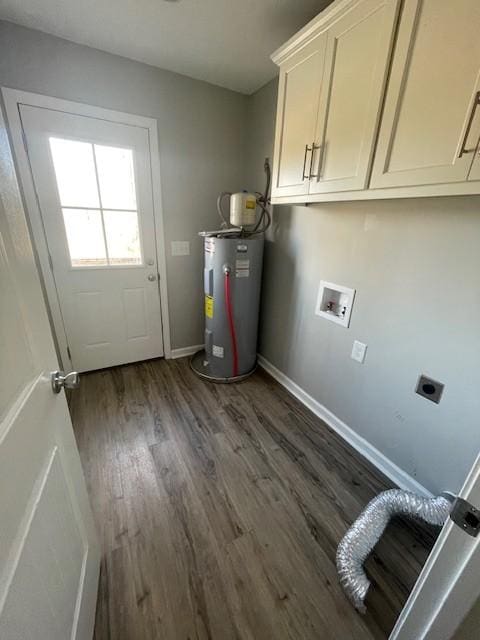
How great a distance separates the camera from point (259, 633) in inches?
35.9

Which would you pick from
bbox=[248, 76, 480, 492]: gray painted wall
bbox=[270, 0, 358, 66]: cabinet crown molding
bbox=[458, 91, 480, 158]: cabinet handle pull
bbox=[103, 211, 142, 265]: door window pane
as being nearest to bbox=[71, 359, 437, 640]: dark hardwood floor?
bbox=[248, 76, 480, 492]: gray painted wall

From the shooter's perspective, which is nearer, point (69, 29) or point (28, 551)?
point (28, 551)

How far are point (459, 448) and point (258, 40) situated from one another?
2.49 m

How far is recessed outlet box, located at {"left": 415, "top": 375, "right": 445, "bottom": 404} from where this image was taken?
1.25 m

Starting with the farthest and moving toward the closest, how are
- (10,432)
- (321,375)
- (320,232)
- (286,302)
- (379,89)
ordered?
(286,302), (321,375), (320,232), (379,89), (10,432)

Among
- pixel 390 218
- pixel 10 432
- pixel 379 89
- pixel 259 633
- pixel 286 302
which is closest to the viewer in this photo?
pixel 10 432

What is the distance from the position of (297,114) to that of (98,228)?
161 centimetres

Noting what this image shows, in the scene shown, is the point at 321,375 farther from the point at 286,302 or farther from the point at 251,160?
the point at 251,160

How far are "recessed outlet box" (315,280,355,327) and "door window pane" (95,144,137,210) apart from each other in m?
1.66

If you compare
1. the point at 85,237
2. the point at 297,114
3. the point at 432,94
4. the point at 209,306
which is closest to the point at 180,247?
the point at 209,306

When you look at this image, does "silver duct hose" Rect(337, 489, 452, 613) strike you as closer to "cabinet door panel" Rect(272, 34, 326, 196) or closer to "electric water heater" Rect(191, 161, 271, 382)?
"electric water heater" Rect(191, 161, 271, 382)

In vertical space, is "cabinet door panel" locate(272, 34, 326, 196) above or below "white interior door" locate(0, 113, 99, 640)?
above

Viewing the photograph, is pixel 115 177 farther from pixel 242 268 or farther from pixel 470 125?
pixel 470 125

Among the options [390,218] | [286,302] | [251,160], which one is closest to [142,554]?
[286,302]
